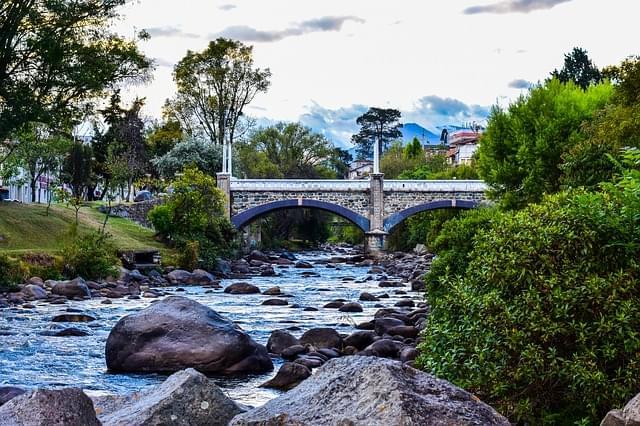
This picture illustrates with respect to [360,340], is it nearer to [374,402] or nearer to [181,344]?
[181,344]

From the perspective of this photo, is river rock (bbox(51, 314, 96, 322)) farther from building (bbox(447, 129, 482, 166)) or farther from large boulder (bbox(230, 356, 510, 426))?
building (bbox(447, 129, 482, 166))

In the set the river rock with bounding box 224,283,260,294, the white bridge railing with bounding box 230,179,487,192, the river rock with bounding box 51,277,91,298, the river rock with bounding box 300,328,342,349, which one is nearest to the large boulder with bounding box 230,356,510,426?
the river rock with bounding box 300,328,342,349

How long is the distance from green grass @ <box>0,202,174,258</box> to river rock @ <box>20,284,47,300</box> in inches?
223

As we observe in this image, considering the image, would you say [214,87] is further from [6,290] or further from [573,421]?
[573,421]

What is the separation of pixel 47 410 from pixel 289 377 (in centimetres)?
819

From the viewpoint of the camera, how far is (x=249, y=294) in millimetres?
31516

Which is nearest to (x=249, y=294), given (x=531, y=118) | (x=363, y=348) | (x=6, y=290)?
(x=6, y=290)

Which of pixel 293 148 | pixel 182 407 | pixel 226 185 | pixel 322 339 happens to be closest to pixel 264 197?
pixel 226 185

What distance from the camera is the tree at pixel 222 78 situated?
207ft

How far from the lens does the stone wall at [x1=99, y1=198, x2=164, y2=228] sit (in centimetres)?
5391

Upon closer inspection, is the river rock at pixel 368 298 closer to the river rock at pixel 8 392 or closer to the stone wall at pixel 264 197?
the river rock at pixel 8 392

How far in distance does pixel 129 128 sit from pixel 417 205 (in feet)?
82.8

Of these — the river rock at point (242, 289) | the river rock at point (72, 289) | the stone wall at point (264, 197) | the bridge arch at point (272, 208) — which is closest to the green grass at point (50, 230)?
the river rock at point (72, 289)

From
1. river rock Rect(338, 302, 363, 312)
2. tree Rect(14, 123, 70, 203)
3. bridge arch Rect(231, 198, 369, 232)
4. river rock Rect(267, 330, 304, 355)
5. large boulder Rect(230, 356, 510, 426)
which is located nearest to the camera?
large boulder Rect(230, 356, 510, 426)
